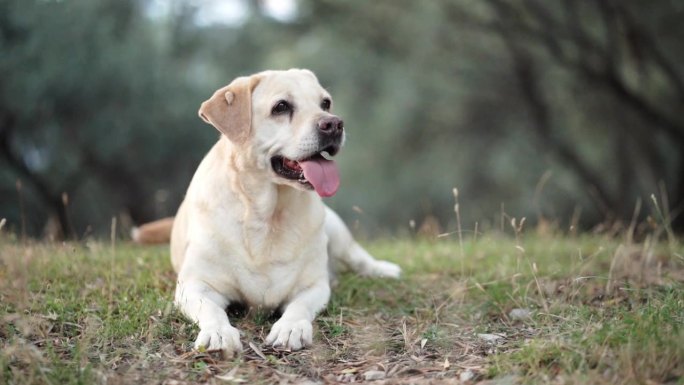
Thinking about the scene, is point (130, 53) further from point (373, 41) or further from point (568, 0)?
point (568, 0)

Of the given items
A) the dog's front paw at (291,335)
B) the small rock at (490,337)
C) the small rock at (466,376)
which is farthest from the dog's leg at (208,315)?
the small rock at (490,337)

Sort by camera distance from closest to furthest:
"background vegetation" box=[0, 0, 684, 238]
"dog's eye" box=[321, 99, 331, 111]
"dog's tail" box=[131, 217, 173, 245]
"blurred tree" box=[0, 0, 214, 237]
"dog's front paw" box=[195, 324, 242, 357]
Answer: "dog's front paw" box=[195, 324, 242, 357], "dog's eye" box=[321, 99, 331, 111], "dog's tail" box=[131, 217, 173, 245], "blurred tree" box=[0, 0, 214, 237], "background vegetation" box=[0, 0, 684, 238]

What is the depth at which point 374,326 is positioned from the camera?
12.6 ft

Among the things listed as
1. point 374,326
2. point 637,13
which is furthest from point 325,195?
point 637,13

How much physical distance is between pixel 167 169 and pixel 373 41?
5004 millimetres

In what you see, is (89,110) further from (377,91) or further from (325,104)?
(325,104)

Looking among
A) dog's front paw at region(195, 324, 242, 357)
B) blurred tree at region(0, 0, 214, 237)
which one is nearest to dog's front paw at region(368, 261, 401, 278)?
dog's front paw at region(195, 324, 242, 357)

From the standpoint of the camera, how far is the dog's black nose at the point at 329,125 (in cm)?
383

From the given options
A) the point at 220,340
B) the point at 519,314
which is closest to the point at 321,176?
the point at 220,340

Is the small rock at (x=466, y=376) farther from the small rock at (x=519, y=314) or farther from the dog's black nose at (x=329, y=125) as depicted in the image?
the dog's black nose at (x=329, y=125)

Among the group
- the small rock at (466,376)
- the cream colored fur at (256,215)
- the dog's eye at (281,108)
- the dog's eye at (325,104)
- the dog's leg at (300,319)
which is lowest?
the dog's leg at (300,319)

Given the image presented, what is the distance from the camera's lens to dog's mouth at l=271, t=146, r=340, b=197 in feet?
12.5

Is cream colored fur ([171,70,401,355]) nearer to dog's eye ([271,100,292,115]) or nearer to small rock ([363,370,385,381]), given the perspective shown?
dog's eye ([271,100,292,115])

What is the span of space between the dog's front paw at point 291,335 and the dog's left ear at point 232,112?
1122 millimetres
